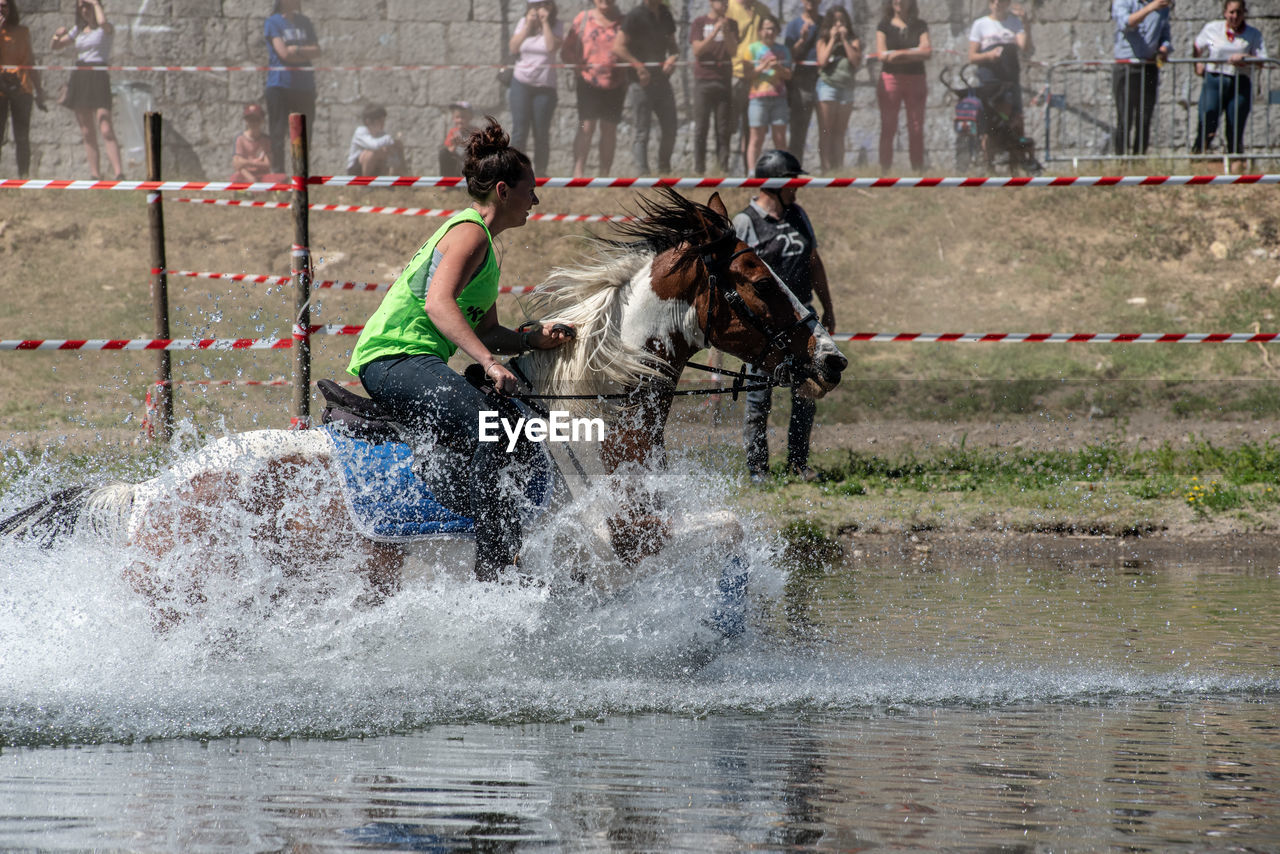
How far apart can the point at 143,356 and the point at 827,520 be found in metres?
8.81

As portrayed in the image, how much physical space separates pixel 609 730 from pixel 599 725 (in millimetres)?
90

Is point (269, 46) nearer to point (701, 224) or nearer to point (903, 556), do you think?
point (903, 556)

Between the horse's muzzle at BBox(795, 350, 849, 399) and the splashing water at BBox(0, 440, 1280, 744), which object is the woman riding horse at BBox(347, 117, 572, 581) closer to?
the splashing water at BBox(0, 440, 1280, 744)

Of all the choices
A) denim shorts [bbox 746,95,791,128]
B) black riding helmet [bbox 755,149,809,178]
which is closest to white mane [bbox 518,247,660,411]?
black riding helmet [bbox 755,149,809,178]

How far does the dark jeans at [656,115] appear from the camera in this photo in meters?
17.7

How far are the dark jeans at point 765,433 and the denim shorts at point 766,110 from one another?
773 cm

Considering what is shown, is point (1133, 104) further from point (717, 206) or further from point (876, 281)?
point (717, 206)

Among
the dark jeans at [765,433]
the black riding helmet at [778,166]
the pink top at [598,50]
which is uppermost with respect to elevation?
the pink top at [598,50]

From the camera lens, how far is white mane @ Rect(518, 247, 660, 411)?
5.52 metres

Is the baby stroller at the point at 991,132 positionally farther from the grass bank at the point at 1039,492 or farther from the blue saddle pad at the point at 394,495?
the blue saddle pad at the point at 394,495

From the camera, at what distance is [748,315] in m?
5.57

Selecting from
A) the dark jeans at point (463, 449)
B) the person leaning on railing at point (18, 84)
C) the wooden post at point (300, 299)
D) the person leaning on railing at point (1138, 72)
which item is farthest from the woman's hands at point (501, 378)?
the person leaning on railing at point (18, 84)

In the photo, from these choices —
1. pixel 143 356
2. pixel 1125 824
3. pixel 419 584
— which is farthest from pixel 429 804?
pixel 143 356

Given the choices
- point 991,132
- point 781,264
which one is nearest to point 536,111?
point 991,132
